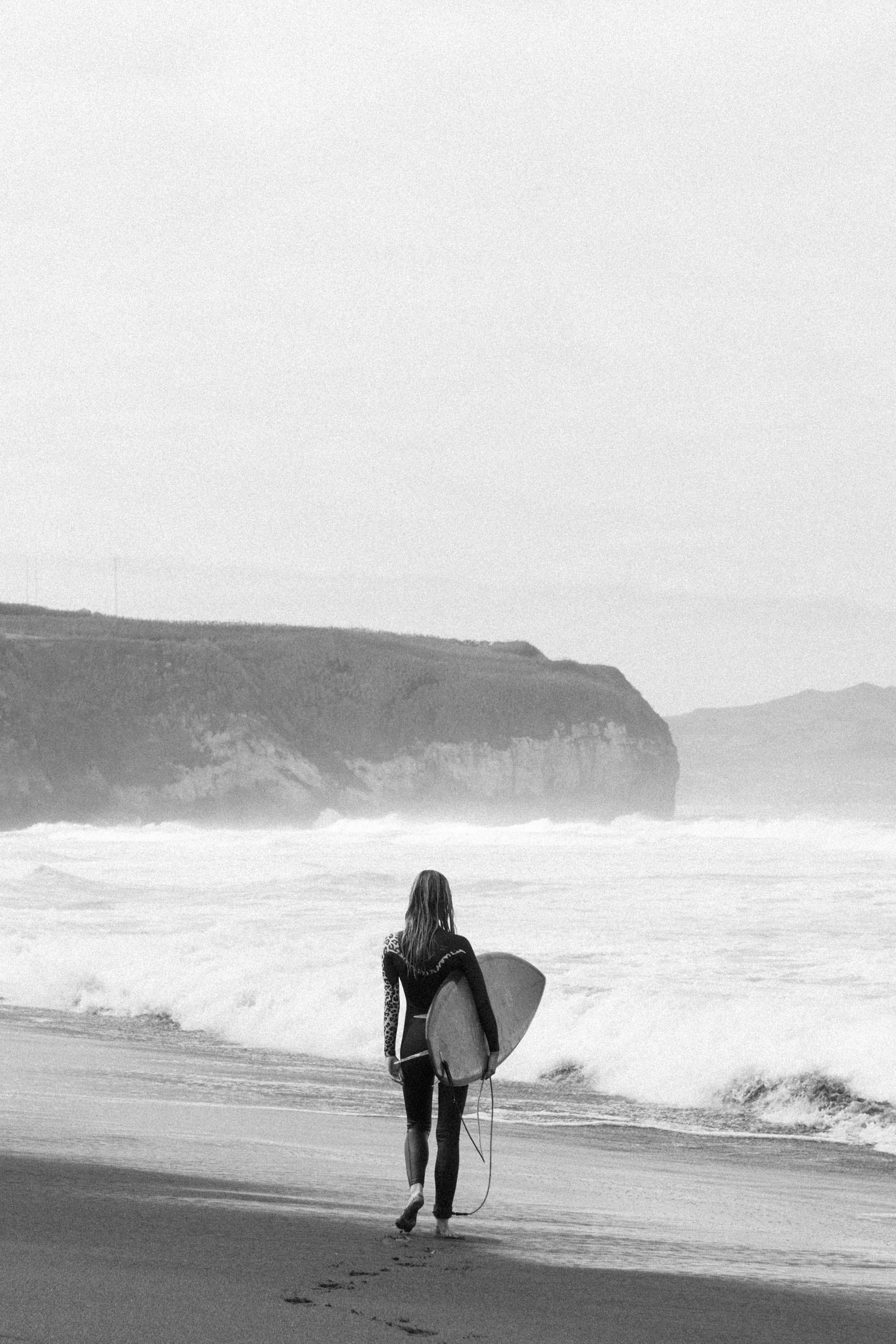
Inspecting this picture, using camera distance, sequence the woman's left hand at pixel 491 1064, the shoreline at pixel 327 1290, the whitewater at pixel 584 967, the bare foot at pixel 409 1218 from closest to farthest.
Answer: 1. the shoreline at pixel 327 1290
2. the bare foot at pixel 409 1218
3. the woman's left hand at pixel 491 1064
4. the whitewater at pixel 584 967

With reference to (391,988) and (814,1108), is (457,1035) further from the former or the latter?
(814,1108)

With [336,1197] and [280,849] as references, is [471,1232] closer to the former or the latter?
[336,1197]

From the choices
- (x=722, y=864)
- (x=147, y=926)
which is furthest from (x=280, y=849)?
(x=147, y=926)

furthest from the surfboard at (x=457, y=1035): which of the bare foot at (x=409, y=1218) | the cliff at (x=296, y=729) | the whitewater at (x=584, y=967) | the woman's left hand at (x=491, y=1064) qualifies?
the cliff at (x=296, y=729)

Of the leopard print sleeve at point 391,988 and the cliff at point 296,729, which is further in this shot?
the cliff at point 296,729

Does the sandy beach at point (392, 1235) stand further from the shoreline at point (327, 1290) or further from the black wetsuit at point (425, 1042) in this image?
the black wetsuit at point (425, 1042)

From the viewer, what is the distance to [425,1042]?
657 centimetres

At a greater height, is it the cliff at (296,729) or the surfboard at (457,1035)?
the cliff at (296,729)

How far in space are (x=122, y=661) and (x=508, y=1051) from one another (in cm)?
11325

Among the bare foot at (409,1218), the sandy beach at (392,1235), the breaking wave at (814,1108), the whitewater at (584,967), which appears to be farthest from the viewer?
the whitewater at (584,967)

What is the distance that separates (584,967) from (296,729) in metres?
100

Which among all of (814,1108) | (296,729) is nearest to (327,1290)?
(814,1108)

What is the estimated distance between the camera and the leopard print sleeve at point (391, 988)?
673 centimetres

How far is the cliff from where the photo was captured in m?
107
